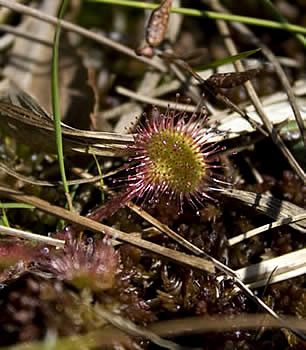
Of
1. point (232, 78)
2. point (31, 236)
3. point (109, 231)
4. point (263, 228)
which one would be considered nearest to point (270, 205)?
point (263, 228)

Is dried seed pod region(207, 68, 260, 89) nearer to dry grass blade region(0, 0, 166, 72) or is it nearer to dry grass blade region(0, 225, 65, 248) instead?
dry grass blade region(0, 0, 166, 72)

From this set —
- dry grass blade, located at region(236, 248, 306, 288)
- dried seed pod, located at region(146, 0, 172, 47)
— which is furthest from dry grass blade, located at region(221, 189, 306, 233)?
dried seed pod, located at region(146, 0, 172, 47)

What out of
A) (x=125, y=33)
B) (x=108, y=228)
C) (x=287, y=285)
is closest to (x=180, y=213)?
(x=108, y=228)

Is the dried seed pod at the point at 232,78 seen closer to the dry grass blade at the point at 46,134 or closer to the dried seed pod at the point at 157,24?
the dried seed pod at the point at 157,24

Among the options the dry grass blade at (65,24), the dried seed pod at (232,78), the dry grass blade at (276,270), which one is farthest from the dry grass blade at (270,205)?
the dry grass blade at (65,24)

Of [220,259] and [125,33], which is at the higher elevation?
[125,33]

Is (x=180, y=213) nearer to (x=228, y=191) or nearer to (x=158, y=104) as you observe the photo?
(x=228, y=191)
